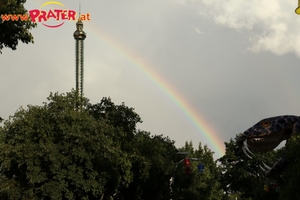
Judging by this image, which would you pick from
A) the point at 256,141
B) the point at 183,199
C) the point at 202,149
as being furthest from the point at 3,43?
the point at 202,149

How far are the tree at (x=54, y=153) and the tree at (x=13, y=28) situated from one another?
19641mm

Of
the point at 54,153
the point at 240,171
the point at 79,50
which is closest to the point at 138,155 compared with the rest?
the point at 54,153

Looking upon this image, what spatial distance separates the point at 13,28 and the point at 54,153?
20.4 metres

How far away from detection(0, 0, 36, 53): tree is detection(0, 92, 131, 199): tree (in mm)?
19641

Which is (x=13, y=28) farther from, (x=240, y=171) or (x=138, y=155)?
(x=240, y=171)

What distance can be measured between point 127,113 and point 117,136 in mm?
3520

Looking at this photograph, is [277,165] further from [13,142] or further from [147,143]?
[147,143]

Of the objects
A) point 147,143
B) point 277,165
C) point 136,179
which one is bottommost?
point 277,165

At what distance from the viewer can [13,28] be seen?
45.0 feet

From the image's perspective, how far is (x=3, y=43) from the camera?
13.9m

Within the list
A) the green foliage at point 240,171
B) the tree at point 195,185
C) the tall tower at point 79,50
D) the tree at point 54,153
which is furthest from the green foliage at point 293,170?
the tall tower at point 79,50

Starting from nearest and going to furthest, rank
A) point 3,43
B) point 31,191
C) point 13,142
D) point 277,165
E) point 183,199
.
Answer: point 3,43 < point 277,165 < point 31,191 < point 13,142 < point 183,199

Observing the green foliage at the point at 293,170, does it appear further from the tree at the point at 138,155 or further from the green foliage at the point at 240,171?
the green foliage at the point at 240,171

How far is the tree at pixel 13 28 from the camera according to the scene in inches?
531
